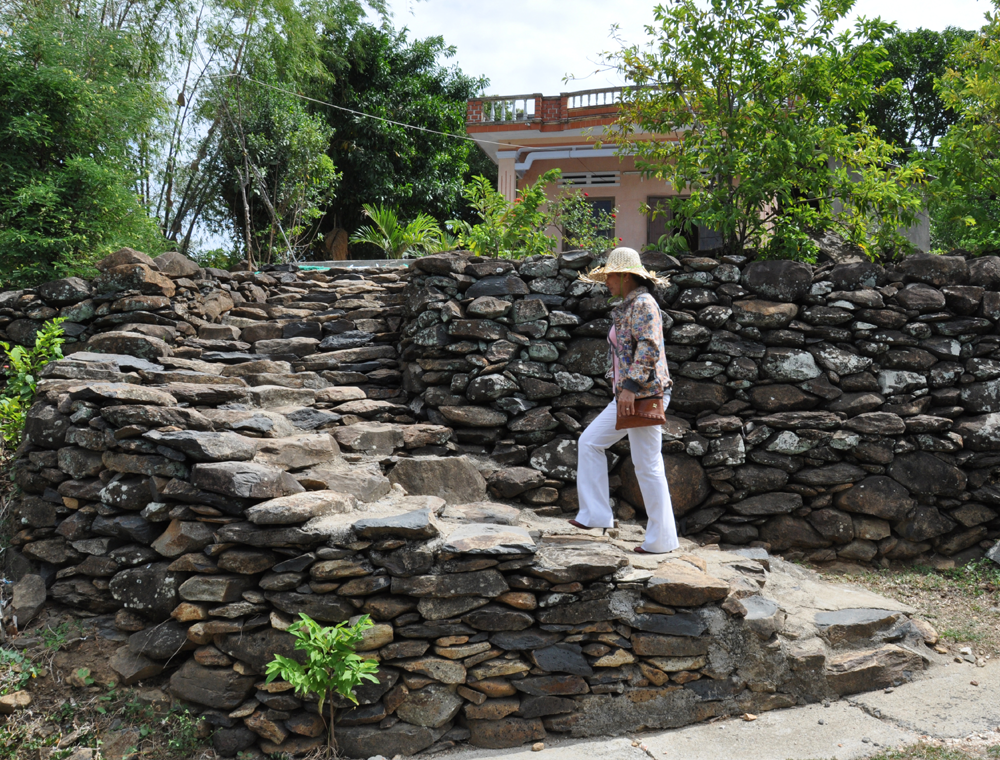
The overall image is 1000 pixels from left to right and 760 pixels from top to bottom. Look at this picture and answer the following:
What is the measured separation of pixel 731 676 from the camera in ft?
12.4

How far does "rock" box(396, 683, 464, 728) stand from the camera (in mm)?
3584

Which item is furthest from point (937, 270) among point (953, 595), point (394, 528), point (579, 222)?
point (579, 222)

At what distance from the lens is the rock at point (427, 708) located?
3584 mm

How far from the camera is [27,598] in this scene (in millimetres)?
4141

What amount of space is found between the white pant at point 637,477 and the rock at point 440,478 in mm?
933

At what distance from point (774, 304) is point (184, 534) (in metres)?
4.53

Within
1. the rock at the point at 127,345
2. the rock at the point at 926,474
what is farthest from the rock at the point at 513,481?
the rock at the point at 127,345

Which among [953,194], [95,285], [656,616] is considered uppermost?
[953,194]

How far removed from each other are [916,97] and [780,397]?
590 inches

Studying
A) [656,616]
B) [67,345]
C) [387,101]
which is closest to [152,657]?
[656,616]

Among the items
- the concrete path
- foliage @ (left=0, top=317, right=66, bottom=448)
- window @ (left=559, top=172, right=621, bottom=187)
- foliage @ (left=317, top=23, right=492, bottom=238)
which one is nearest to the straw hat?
the concrete path

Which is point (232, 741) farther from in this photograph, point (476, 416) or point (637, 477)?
point (476, 416)

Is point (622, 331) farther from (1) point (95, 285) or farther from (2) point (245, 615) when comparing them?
(1) point (95, 285)

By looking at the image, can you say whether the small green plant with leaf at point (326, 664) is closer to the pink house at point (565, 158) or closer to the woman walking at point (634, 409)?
the woman walking at point (634, 409)
